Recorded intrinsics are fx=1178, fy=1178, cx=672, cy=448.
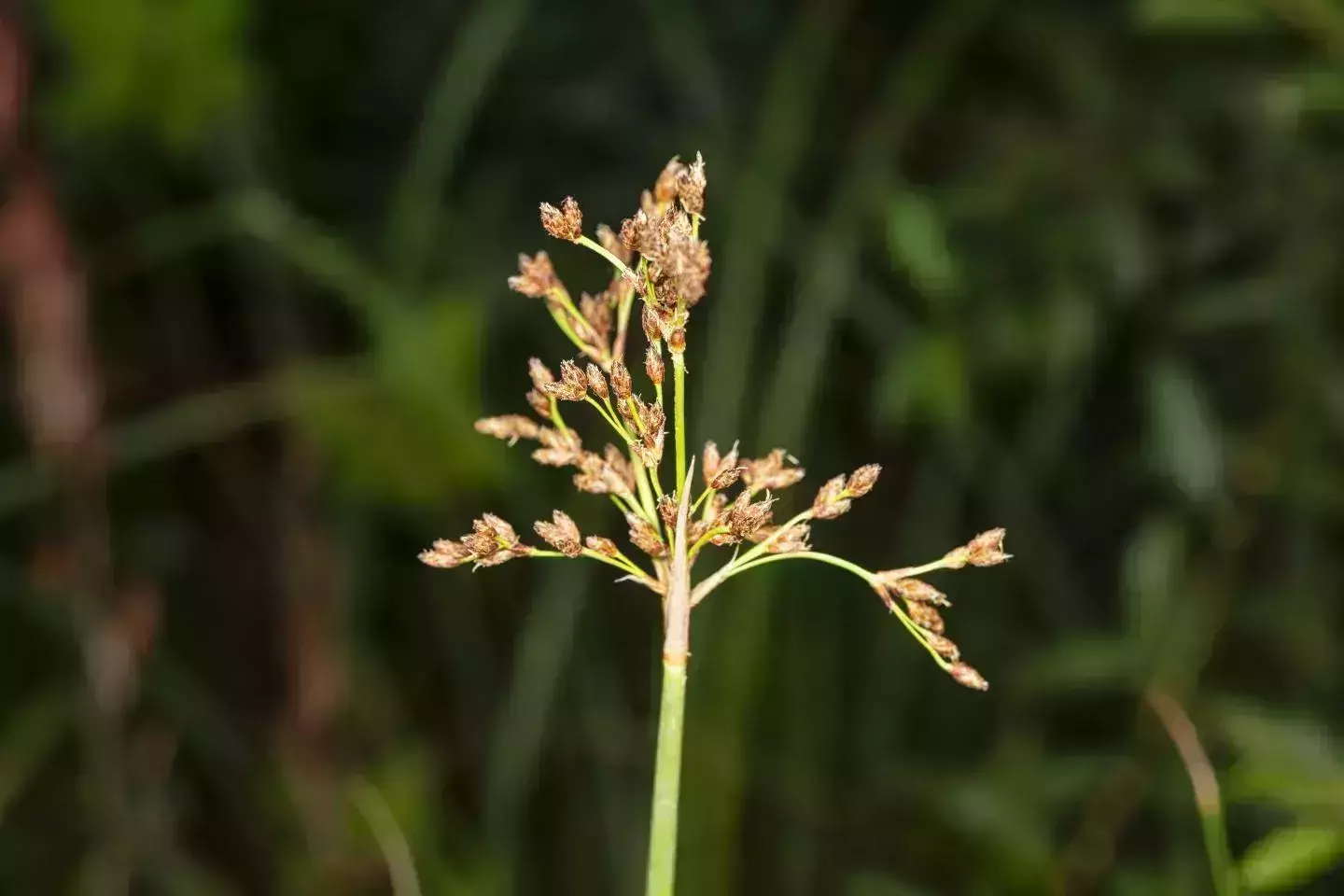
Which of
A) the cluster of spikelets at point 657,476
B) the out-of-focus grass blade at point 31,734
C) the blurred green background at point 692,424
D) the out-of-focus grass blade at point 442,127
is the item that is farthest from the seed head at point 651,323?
the out-of-focus grass blade at point 31,734

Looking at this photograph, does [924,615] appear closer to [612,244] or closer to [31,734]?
[612,244]

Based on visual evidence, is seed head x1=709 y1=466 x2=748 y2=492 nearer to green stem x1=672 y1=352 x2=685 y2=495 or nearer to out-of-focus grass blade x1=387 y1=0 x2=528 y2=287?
green stem x1=672 y1=352 x2=685 y2=495

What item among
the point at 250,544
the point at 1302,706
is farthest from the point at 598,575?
the point at 1302,706

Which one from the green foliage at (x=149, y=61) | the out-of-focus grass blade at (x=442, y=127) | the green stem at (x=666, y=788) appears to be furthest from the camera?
the out-of-focus grass blade at (x=442, y=127)

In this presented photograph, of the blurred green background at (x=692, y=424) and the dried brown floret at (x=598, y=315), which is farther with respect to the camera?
the blurred green background at (x=692, y=424)

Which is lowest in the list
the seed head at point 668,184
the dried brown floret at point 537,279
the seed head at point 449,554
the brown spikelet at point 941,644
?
the brown spikelet at point 941,644

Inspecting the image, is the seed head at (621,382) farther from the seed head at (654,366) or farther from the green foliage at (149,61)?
the green foliage at (149,61)

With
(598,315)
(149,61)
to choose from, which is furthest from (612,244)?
(149,61)
